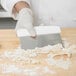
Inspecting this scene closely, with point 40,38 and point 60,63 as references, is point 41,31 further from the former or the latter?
point 60,63

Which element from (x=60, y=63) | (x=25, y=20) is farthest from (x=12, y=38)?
(x=60, y=63)

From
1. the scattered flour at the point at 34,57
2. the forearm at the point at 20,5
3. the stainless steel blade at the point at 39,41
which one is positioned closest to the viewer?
the scattered flour at the point at 34,57

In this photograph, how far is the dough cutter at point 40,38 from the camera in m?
0.77

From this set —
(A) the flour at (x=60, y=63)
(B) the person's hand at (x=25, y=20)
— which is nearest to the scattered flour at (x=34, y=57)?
(A) the flour at (x=60, y=63)

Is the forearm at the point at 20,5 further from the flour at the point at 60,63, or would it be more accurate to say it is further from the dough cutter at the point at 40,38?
the flour at the point at 60,63

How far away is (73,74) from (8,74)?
0.64 ft

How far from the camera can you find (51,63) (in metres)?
0.69

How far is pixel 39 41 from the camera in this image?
781mm

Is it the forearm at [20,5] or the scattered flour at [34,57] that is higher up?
the forearm at [20,5]

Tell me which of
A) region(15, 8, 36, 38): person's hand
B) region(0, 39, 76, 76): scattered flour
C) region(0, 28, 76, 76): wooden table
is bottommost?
region(0, 28, 76, 76): wooden table

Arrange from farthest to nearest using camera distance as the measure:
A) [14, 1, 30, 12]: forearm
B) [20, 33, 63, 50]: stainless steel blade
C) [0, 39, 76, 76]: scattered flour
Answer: [14, 1, 30, 12]: forearm, [20, 33, 63, 50]: stainless steel blade, [0, 39, 76, 76]: scattered flour

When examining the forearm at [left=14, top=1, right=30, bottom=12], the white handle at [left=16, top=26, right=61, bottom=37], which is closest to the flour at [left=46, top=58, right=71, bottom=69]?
the white handle at [left=16, top=26, right=61, bottom=37]

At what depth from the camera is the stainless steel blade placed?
Result: 770mm

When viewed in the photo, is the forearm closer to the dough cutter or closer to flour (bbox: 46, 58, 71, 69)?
the dough cutter
